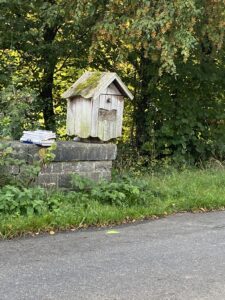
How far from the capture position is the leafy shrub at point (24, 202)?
5809 mm

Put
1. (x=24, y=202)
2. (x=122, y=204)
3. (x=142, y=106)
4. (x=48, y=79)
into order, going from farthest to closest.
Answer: (x=48, y=79), (x=142, y=106), (x=122, y=204), (x=24, y=202)

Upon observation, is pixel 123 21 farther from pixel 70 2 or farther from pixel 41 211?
pixel 41 211

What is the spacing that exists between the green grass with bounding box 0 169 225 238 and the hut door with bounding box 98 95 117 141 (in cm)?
70

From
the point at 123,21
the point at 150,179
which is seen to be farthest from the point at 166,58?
the point at 150,179

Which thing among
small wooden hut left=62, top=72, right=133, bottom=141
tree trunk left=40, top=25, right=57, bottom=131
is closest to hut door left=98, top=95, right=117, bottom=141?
small wooden hut left=62, top=72, right=133, bottom=141

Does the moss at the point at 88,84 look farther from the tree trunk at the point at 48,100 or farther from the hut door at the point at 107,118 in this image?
the tree trunk at the point at 48,100

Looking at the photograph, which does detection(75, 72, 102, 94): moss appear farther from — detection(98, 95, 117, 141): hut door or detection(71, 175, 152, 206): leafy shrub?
detection(71, 175, 152, 206): leafy shrub

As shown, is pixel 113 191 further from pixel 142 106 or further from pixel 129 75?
pixel 129 75

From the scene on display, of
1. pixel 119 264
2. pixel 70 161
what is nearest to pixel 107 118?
pixel 70 161

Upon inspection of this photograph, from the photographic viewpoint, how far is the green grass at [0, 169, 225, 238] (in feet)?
18.4

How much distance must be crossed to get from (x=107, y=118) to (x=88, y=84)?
574mm

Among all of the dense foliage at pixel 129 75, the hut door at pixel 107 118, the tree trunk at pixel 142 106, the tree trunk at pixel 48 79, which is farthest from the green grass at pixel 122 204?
the tree trunk at pixel 48 79

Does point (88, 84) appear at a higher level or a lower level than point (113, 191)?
higher

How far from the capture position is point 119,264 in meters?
4.68
